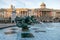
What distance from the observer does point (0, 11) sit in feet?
208

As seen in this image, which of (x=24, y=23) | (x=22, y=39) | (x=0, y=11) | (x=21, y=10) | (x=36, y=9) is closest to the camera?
(x=22, y=39)

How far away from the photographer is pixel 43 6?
77.6 metres

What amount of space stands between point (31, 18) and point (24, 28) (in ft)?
3.01

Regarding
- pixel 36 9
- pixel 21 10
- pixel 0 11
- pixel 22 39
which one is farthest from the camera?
pixel 36 9

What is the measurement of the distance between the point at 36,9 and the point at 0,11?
1554cm

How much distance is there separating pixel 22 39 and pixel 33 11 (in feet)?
200

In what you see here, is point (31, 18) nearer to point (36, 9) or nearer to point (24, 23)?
point (24, 23)

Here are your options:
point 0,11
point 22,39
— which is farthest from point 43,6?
point 22,39

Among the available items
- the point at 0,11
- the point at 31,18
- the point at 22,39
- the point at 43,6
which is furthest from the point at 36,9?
the point at 22,39

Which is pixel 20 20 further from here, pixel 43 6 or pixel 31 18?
pixel 43 6

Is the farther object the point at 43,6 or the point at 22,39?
the point at 43,6

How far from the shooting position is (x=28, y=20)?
1577cm

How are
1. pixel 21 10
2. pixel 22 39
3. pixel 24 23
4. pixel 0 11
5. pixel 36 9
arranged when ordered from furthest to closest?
pixel 36 9 < pixel 21 10 < pixel 0 11 < pixel 24 23 < pixel 22 39

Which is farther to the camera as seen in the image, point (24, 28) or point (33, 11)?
point (33, 11)
